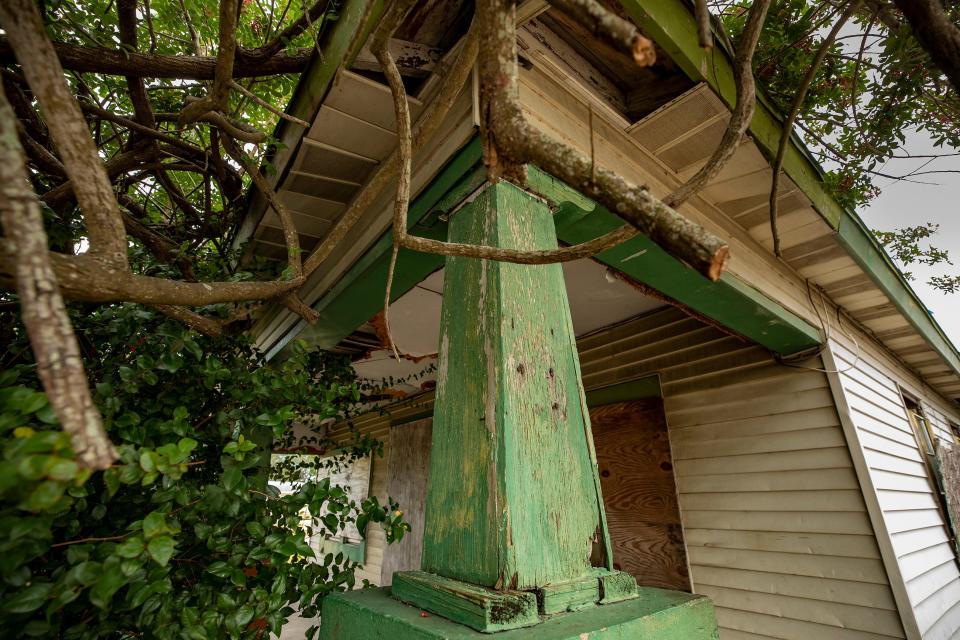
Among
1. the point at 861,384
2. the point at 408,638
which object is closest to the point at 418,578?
the point at 408,638

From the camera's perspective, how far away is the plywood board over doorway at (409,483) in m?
5.17

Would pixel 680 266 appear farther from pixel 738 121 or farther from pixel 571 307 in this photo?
pixel 571 307

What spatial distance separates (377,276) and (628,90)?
1.59 metres

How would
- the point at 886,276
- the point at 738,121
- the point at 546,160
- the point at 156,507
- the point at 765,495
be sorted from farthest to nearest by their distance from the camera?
the point at 886,276, the point at 765,495, the point at 156,507, the point at 738,121, the point at 546,160

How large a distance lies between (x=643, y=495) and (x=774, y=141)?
2.67 metres

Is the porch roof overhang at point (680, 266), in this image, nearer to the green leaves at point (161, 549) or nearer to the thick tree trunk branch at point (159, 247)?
the thick tree trunk branch at point (159, 247)

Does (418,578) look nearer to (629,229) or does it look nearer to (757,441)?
(629,229)

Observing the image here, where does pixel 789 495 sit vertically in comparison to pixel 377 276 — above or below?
below

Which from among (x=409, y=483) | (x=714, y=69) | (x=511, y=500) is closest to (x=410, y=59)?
(x=714, y=69)

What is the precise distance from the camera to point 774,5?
2301 millimetres

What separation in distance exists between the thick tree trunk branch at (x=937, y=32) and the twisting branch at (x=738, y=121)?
38 centimetres

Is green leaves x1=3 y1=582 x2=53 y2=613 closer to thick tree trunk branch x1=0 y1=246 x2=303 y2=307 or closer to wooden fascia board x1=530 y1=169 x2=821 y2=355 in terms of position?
thick tree trunk branch x1=0 y1=246 x2=303 y2=307

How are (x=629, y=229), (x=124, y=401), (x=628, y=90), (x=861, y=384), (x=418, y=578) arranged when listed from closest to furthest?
(x=629, y=229), (x=418, y=578), (x=124, y=401), (x=628, y=90), (x=861, y=384)

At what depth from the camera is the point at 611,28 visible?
0.51 meters
